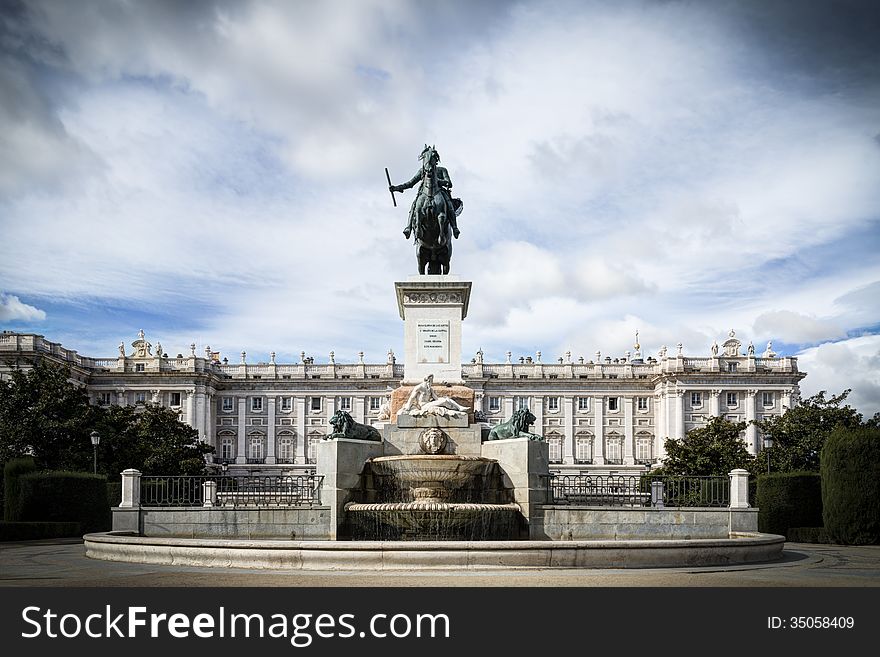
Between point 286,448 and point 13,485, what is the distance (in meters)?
103

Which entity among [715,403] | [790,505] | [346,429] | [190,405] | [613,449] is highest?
[715,403]

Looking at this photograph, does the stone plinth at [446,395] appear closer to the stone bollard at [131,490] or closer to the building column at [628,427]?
the stone bollard at [131,490]

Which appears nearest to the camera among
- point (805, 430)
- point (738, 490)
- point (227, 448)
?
point (738, 490)

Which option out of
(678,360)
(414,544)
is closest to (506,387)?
(678,360)

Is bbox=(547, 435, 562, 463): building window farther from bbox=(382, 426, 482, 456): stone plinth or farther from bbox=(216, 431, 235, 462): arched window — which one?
bbox=(382, 426, 482, 456): stone plinth

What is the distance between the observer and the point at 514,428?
23109 millimetres

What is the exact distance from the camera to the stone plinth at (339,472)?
21.8 meters

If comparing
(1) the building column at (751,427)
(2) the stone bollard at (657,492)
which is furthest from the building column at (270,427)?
(2) the stone bollard at (657,492)

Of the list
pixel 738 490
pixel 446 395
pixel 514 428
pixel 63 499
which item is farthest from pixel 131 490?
pixel 738 490

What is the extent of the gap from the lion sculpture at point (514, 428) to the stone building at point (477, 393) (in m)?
110

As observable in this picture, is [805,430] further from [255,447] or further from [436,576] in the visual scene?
[255,447]

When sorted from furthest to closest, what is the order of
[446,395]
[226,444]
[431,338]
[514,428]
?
[226,444] < [431,338] < [446,395] < [514,428]

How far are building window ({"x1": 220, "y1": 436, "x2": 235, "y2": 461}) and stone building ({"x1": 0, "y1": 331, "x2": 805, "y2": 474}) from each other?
0.14m

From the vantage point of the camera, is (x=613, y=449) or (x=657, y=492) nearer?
(x=657, y=492)
